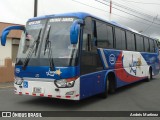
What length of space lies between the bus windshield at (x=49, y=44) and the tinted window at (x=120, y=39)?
3969 millimetres

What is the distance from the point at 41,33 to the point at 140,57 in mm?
8773

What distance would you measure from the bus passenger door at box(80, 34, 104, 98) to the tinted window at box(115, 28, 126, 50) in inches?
102

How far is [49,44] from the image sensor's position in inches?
360

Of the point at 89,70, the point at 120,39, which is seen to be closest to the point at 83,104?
the point at 89,70

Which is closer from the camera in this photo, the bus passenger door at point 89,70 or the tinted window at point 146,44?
the bus passenger door at point 89,70

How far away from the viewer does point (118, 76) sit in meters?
12.7

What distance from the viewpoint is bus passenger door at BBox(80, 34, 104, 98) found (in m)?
9.16

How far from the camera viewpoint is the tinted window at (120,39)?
1278 centimetres

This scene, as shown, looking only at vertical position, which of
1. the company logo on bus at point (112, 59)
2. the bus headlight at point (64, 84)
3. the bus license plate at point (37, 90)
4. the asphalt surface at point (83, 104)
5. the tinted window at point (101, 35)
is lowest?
the asphalt surface at point (83, 104)

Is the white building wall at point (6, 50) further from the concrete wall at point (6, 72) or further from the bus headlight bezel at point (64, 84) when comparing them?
the bus headlight bezel at point (64, 84)

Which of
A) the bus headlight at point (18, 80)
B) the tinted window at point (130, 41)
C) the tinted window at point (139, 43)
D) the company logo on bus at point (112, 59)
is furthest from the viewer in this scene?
the tinted window at point (139, 43)

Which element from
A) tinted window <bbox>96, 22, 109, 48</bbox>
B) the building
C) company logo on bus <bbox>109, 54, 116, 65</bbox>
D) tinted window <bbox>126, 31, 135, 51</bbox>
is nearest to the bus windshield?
tinted window <bbox>96, 22, 109, 48</bbox>

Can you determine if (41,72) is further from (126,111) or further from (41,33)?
(126,111)

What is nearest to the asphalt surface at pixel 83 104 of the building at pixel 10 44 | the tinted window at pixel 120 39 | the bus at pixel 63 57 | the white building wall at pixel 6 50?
the bus at pixel 63 57
